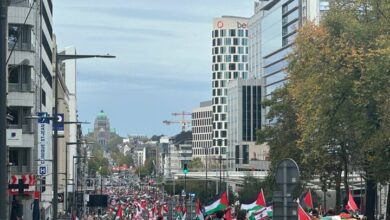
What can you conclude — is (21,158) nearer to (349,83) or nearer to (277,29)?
(349,83)

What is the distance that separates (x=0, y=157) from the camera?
21.7 metres

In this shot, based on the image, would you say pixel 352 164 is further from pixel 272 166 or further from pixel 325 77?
pixel 272 166

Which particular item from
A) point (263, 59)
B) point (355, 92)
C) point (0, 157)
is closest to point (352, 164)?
point (355, 92)

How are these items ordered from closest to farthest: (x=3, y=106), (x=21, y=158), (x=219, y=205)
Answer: (x=3, y=106) → (x=219, y=205) → (x=21, y=158)

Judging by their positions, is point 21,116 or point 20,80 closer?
point 20,80

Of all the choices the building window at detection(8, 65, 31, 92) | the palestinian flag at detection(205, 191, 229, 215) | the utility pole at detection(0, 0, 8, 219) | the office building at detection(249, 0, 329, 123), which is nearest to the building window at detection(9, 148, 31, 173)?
the building window at detection(8, 65, 31, 92)

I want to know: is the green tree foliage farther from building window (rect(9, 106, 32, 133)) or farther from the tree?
building window (rect(9, 106, 32, 133))

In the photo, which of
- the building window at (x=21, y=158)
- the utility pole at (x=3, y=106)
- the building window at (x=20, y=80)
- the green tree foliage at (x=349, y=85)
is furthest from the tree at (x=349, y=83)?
the utility pole at (x=3, y=106)

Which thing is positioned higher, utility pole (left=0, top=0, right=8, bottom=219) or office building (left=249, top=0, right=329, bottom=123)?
office building (left=249, top=0, right=329, bottom=123)

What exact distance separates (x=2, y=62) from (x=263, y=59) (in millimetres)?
163271

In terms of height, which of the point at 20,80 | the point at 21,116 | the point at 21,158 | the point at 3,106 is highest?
the point at 20,80

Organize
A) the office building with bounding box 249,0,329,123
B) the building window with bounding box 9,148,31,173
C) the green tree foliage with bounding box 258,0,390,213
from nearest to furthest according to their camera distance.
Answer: the green tree foliage with bounding box 258,0,390,213
the building window with bounding box 9,148,31,173
the office building with bounding box 249,0,329,123

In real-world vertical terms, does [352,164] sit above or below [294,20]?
below

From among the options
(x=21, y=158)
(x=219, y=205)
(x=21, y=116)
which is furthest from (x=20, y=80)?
(x=219, y=205)
